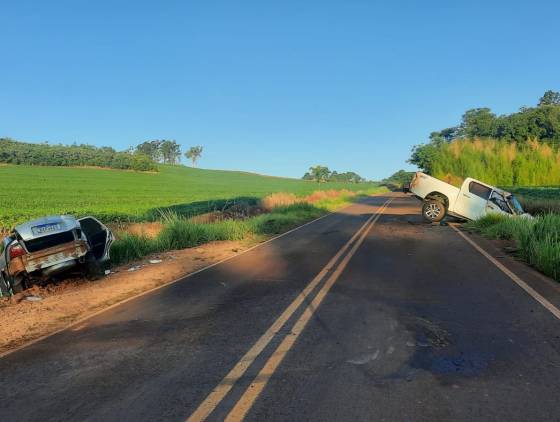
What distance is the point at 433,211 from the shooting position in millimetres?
20219

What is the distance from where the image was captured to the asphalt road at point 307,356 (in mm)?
3682

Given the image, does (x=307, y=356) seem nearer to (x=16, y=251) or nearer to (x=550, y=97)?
(x=16, y=251)

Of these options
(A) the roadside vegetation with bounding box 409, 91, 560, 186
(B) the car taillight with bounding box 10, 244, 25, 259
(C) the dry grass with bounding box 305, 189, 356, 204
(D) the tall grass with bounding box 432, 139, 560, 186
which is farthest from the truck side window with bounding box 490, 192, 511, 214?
(C) the dry grass with bounding box 305, 189, 356, 204

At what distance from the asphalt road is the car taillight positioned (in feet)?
5.47

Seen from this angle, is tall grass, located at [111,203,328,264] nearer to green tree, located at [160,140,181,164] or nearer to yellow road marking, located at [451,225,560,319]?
yellow road marking, located at [451,225,560,319]

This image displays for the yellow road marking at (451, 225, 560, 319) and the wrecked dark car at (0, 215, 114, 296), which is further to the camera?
the wrecked dark car at (0, 215, 114, 296)

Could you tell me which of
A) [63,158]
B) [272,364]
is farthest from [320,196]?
[63,158]

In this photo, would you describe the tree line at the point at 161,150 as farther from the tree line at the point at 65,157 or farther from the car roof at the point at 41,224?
the car roof at the point at 41,224

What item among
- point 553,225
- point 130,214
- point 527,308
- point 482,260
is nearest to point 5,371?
point 527,308

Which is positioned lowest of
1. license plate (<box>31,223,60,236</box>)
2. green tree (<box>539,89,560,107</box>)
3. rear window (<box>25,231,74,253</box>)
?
rear window (<box>25,231,74,253</box>)

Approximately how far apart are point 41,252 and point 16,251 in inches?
16.1

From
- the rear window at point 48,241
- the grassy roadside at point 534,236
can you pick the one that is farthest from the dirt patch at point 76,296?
the grassy roadside at point 534,236

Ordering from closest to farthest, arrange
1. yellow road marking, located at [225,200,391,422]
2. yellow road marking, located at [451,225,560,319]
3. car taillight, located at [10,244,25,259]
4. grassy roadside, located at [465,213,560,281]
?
yellow road marking, located at [225,200,391,422] < yellow road marking, located at [451,225,560,319] < car taillight, located at [10,244,25,259] < grassy roadside, located at [465,213,560,281]

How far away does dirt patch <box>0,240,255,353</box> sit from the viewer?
650cm
